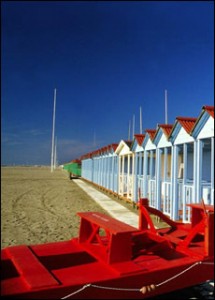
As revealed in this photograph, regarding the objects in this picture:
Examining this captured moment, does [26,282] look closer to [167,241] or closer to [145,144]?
[167,241]

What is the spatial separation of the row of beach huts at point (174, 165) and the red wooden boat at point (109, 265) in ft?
4.47

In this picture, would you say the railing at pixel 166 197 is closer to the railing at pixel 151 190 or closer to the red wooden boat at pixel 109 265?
the railing at pixel 151 190

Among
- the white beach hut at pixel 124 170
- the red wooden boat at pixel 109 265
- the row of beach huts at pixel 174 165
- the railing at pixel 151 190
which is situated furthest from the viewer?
the white beach hut at pixel 124 170

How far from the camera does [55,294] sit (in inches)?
131

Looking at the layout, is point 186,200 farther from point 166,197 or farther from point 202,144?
point 166,197

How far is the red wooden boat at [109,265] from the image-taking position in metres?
3.49

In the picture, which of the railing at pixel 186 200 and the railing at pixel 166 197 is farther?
the railing at pixel 166 197

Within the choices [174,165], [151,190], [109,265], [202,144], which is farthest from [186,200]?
[109,265]

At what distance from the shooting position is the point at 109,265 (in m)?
4.01

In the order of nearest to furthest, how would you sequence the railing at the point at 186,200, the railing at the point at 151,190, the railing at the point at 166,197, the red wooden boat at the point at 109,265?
the red wooden boat at the point at 109,265 < the railing at the point at 186,200 < the railing at the point at 166,197 < the railing at the point at 151,190

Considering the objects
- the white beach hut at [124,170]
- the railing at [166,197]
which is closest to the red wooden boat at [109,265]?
the railing at [166,197]

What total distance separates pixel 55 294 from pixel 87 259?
1.47 metres

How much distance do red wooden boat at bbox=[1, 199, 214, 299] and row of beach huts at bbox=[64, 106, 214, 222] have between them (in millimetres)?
1362

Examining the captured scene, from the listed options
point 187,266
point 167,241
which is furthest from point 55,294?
point 167,241
